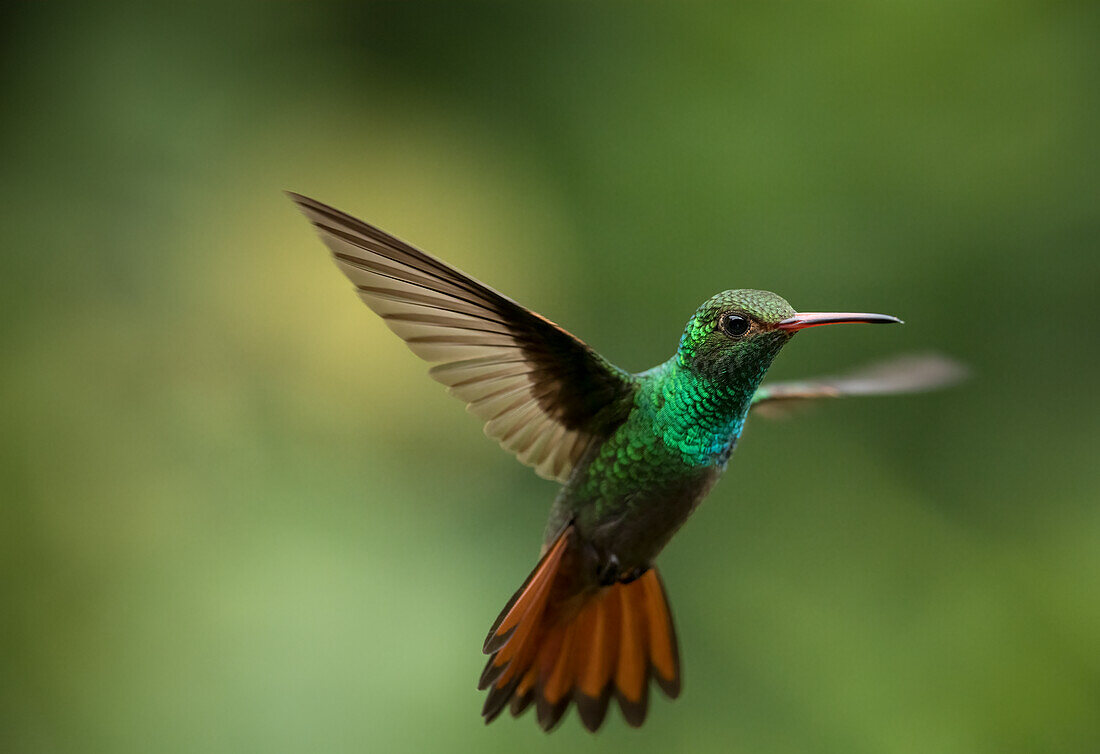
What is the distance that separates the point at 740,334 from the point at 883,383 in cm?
37

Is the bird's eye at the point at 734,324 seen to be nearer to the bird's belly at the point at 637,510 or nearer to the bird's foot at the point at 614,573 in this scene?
the bird's belly at the point at 637,510

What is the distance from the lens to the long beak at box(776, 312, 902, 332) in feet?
1.91

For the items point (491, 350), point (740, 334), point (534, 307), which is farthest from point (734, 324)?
point (534, 307)

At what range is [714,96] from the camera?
7.92 ft

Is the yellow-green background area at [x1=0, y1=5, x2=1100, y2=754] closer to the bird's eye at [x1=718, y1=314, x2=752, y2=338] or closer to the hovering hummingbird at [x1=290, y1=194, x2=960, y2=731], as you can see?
the hovering hummingbird at [x1=290, y1=194, x2=960, y2=731]

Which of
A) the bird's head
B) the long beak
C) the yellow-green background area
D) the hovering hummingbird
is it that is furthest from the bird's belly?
the yellow-green background area

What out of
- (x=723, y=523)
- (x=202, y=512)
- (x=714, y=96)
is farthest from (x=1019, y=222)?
(x=202, y=512)

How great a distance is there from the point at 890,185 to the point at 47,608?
1.97m

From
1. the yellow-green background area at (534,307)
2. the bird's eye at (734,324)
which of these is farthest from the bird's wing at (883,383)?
the yellow-green background area at (534,307)

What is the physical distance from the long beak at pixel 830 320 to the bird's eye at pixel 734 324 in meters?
0.04

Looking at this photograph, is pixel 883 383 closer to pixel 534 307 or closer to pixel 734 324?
pixel 734 324

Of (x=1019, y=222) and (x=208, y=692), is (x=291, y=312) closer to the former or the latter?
(x=208, y=692)

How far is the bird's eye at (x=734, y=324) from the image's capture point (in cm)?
75

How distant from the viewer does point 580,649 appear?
110 cm
